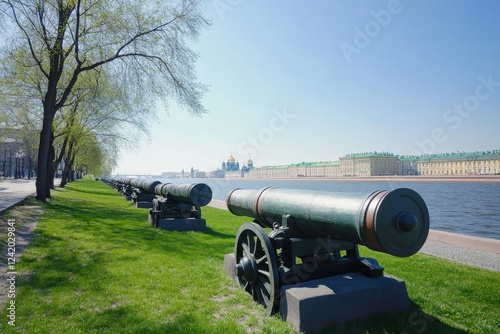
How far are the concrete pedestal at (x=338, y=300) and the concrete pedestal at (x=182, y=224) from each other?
658cm

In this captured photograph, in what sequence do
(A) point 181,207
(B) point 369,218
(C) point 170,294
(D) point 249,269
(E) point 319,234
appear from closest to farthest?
(B) point 369,218, (E) point 319,234, (D) point 249,269, (C) point 170,294, (A) point 181,207

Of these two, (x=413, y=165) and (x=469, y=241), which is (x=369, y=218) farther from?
(x=413, y=165)

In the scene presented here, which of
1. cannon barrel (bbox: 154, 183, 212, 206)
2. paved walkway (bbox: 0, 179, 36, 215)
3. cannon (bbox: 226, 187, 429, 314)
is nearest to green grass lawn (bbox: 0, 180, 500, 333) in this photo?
cannon (bbox: 226, 187, 429, 314)

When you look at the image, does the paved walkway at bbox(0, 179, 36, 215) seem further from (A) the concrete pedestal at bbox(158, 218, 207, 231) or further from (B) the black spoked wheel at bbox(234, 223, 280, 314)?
(B) the black spoked wheel at bbox(234, 223, 280, 314)

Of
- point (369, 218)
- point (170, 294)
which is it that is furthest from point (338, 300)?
point (170, 294)

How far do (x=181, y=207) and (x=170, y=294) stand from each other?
5.89 metres

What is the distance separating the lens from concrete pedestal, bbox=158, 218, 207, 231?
9.75 m

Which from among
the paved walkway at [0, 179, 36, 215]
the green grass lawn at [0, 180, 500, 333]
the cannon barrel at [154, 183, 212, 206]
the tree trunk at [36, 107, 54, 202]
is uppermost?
the tree trunk at [36, 107, 54, 202]

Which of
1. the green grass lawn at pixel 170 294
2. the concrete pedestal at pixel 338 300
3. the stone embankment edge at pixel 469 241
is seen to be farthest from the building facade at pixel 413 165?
the concrete pedestal at pixel 338 300

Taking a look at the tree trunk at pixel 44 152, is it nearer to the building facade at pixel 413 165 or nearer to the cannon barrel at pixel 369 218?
the cannon barrel at pixel 369 218

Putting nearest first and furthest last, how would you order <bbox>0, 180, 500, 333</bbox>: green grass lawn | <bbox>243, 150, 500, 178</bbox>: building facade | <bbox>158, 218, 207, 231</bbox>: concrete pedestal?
<bbox>0, 180, 500, 333</bbox>: green grass lawn → <bbox>158, 218, 207, 231</bbox>: concrete pedestal → <bbox>243, 150, 500, 178</bbox>: building facade

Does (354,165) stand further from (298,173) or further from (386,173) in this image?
(298,173)

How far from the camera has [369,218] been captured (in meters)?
2.76

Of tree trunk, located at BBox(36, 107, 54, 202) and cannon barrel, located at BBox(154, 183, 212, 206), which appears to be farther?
tree trunk, located at BBox(36, 107, 54, 202)
